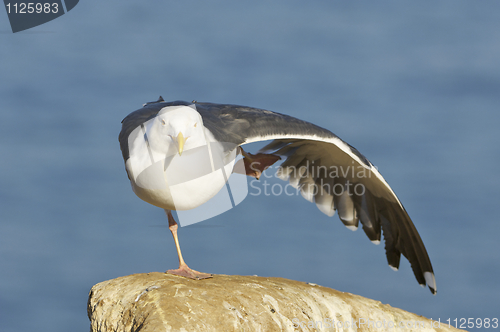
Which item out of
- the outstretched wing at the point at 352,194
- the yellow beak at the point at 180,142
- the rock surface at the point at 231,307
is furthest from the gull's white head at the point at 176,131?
the outstretched wing at the point at 352,194

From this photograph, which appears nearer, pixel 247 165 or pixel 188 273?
pixel 188 273

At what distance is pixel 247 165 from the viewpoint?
7270mm

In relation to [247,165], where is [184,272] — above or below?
below

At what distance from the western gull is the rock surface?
2.01 ft

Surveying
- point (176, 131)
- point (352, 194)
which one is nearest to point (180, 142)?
point (176, 131)

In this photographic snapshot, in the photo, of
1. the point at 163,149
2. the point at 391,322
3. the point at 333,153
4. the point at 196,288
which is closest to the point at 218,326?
the point at 196,288

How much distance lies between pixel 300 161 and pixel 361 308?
2.32m

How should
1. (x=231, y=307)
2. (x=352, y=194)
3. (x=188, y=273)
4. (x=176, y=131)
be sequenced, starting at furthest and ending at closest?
(x=352, y=194), (x=188, y=273), (x=176, y=131), (x=231, y=307)

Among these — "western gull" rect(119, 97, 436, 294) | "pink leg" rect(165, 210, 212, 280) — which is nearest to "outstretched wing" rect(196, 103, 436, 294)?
"western gull" rect(119, 97, 436, 294)

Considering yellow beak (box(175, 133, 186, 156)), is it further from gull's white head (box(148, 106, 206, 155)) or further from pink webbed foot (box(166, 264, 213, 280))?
pink webbed foot (box(166, 264, 213, 280))

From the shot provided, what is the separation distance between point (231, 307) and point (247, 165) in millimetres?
2543

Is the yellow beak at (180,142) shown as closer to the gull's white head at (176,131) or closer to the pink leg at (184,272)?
the gull's white head at (176,131)

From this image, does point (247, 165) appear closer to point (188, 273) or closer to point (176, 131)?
point (188, 273)

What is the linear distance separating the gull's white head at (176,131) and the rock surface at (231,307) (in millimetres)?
1323
